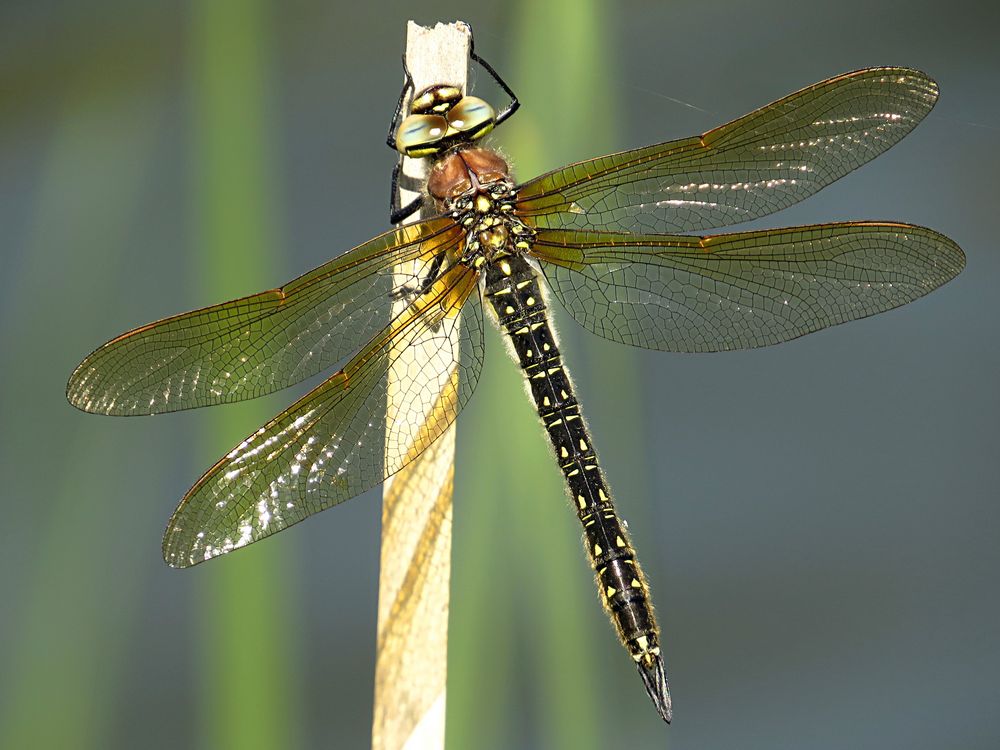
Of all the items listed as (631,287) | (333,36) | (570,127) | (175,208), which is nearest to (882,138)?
(631,287)

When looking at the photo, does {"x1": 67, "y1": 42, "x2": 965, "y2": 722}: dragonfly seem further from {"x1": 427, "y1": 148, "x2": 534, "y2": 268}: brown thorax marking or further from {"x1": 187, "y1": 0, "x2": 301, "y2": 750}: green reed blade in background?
{"x1": 187, "y1": 0, "x2": 301, "y2": 750}: green reed blade in background

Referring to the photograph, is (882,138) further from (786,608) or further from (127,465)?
(127,465)

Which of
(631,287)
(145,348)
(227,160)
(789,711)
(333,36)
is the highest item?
(333,36)

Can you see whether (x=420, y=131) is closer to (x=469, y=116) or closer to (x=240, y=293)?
(x=469, y=116)

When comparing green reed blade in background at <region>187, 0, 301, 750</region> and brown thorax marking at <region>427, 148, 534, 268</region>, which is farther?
green reed blade in background at <region>187, 0, 301, 750</region>


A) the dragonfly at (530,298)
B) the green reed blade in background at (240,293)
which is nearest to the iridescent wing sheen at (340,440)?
the dragonfly at (530,298)

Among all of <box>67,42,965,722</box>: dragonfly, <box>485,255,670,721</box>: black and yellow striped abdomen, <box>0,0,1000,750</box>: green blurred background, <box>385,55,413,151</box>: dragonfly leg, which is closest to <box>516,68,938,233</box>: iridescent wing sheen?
<box>67,42,965,722</box>: dragonfly
